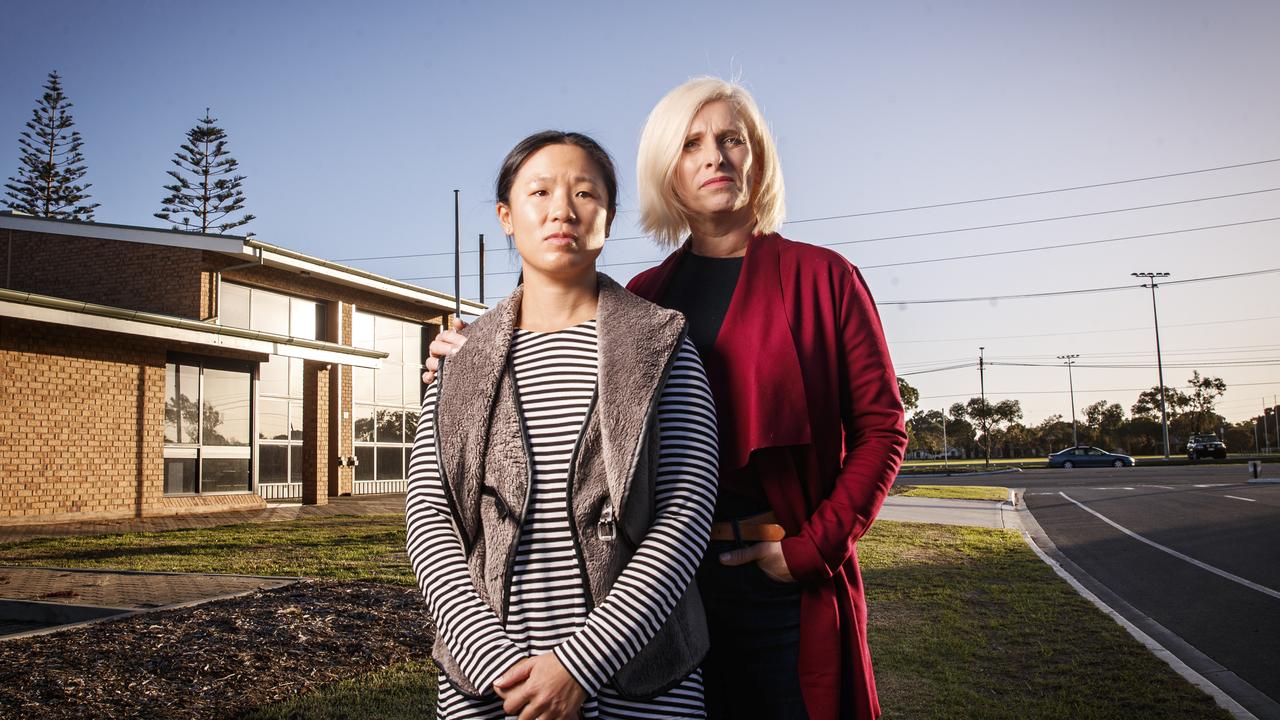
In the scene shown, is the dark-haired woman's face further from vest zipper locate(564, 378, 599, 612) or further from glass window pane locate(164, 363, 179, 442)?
glass window pane locate(164, 363, 179, 442)

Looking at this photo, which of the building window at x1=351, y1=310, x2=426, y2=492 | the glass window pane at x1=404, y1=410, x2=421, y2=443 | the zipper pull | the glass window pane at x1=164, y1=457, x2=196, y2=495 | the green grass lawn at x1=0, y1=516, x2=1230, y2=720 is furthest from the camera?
the glass window pane at x1=404, y1=410, x2=421, y2=443

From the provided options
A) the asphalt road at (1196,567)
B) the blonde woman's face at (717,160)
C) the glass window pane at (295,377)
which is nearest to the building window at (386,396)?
the glass window pane at (295,377)

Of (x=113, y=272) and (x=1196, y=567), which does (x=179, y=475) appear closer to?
(x=113, y=272)

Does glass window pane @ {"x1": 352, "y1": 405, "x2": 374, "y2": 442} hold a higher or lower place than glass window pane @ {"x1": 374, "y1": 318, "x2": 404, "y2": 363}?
lower

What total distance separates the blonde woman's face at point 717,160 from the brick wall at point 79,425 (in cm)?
1659

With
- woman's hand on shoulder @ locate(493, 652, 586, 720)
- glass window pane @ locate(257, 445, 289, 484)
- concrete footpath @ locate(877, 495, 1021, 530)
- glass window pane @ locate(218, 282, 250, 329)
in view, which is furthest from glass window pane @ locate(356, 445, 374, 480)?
woman's hand on shoulder @ locate(493, 652, 586, 720)

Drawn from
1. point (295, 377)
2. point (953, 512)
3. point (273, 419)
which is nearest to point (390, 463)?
point (295, 377)

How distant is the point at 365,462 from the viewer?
25.4 meters

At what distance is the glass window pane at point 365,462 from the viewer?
2514cm

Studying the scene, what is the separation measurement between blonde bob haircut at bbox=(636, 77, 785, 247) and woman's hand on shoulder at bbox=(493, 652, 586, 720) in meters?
1.31

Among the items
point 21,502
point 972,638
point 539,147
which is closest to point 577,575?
point 539,147

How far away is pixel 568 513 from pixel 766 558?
1.63 feet

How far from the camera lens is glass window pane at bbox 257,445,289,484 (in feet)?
69.1

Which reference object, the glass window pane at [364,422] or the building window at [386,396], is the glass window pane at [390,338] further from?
the glass window pane at [364,422]
